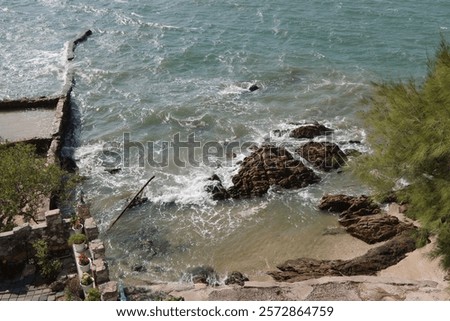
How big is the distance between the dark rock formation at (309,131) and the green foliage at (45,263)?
64.1 ft

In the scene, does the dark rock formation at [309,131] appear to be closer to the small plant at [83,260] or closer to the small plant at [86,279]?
the small plant at [83,260]

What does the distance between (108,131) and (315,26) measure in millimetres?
26026

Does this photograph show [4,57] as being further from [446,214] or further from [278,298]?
[446,214]

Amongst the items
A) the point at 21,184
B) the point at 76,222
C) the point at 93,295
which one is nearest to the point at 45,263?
the point at 76,222

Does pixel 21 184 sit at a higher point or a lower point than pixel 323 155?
higher

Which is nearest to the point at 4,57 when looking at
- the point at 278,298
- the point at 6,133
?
the point at 6,133

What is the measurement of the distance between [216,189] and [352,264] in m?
9.30

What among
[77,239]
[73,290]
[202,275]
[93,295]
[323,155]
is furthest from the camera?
[323,155]

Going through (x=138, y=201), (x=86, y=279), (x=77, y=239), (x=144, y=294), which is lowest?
(x=138, y=201)

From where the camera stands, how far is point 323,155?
100.0 ft

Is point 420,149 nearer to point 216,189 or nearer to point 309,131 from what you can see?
point 216,189

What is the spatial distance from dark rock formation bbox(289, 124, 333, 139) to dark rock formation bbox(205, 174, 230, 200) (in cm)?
704

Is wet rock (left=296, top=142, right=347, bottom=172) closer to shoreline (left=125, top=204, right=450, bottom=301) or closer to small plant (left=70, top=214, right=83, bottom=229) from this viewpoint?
shoreline (left=125, top=204, right=450, bottom=301)

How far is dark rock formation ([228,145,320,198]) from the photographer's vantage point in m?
28.2
